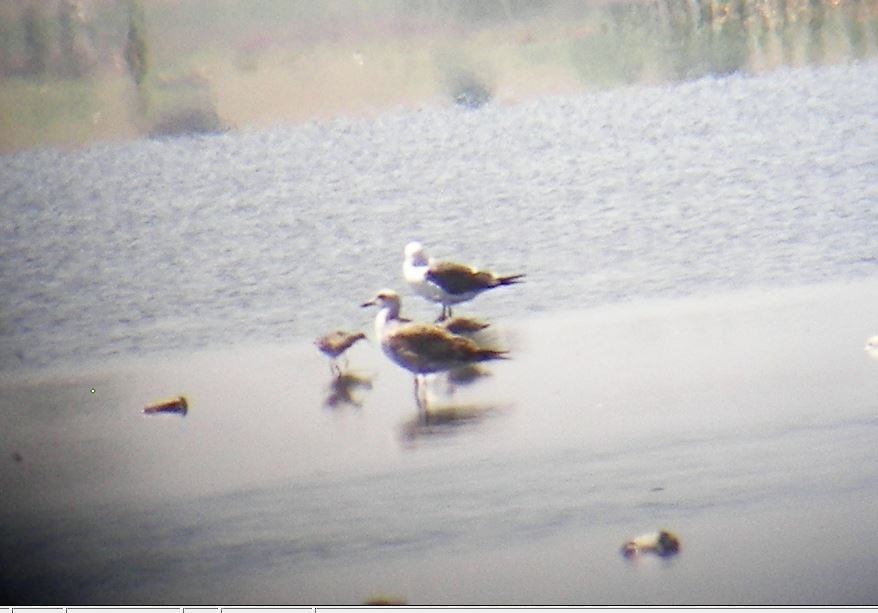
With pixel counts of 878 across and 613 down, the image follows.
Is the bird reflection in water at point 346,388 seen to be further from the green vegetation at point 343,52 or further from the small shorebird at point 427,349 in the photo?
the green vegetation at point 343,52

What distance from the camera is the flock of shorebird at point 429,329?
3.91 meters

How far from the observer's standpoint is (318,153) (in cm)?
416

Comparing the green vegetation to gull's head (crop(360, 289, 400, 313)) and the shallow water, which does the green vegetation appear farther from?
gull's head (crop(360, 289, 400, 313))

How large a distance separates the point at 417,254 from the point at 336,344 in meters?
0.34

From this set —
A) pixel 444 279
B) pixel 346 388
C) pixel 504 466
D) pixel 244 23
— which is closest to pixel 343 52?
pixel 244 23

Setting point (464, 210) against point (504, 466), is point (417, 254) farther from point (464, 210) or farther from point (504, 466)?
point (504, 466)

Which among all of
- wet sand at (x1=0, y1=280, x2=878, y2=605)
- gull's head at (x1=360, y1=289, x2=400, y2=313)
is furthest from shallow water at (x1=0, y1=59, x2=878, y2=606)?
gull's head at (x1=360, y1=289, x2=400, y2=313)

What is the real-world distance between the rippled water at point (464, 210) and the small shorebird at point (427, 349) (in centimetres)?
28

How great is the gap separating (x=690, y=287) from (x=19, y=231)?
1.87m

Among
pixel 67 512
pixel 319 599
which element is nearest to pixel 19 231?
pixel 67 512

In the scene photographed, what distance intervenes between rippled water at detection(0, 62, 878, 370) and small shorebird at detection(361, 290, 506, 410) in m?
0.28

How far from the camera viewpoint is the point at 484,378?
4.04 meters

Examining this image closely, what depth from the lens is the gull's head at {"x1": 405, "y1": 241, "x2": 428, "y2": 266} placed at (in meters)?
4.15

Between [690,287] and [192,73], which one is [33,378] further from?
[690,287]
